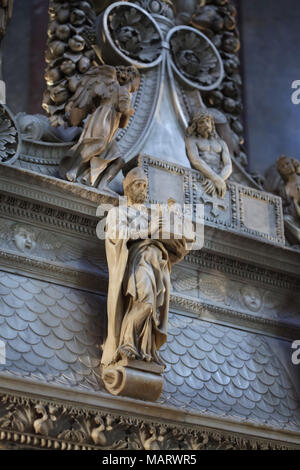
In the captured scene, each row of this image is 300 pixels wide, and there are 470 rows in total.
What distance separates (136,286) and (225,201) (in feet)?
7.18

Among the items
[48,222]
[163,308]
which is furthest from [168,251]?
[48,222]

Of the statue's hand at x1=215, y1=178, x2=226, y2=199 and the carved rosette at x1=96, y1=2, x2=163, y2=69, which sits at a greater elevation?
the carved rosette at x1=96, y1=2, x2=163, y2=69

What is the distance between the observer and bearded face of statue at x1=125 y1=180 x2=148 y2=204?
26.8ft

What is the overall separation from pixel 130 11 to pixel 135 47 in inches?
16.6

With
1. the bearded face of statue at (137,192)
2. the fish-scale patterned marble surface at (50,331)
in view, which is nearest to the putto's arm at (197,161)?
the bearded face of statue at (137,192)

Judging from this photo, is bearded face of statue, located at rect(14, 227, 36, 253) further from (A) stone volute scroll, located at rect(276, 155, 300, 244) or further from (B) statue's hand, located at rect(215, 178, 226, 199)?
(A) stone volute scroll, located at rect(276, 155, 300, 244)

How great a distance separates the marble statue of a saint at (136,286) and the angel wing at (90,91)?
55.5 inches

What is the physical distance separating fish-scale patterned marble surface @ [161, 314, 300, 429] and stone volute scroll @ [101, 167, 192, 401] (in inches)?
21.5

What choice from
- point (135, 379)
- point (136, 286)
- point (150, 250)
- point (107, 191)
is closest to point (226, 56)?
point (107, 191)

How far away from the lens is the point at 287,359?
9.10 meters

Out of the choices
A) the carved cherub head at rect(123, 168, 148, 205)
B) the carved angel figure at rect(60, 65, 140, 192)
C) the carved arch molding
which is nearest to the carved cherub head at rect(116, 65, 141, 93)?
the carved angel figure at rect(60, 65, 140, 192)

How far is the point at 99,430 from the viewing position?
7.04 meters

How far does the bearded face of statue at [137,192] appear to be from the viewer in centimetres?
817

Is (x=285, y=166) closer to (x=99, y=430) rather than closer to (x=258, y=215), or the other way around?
(x=258, y=215)
